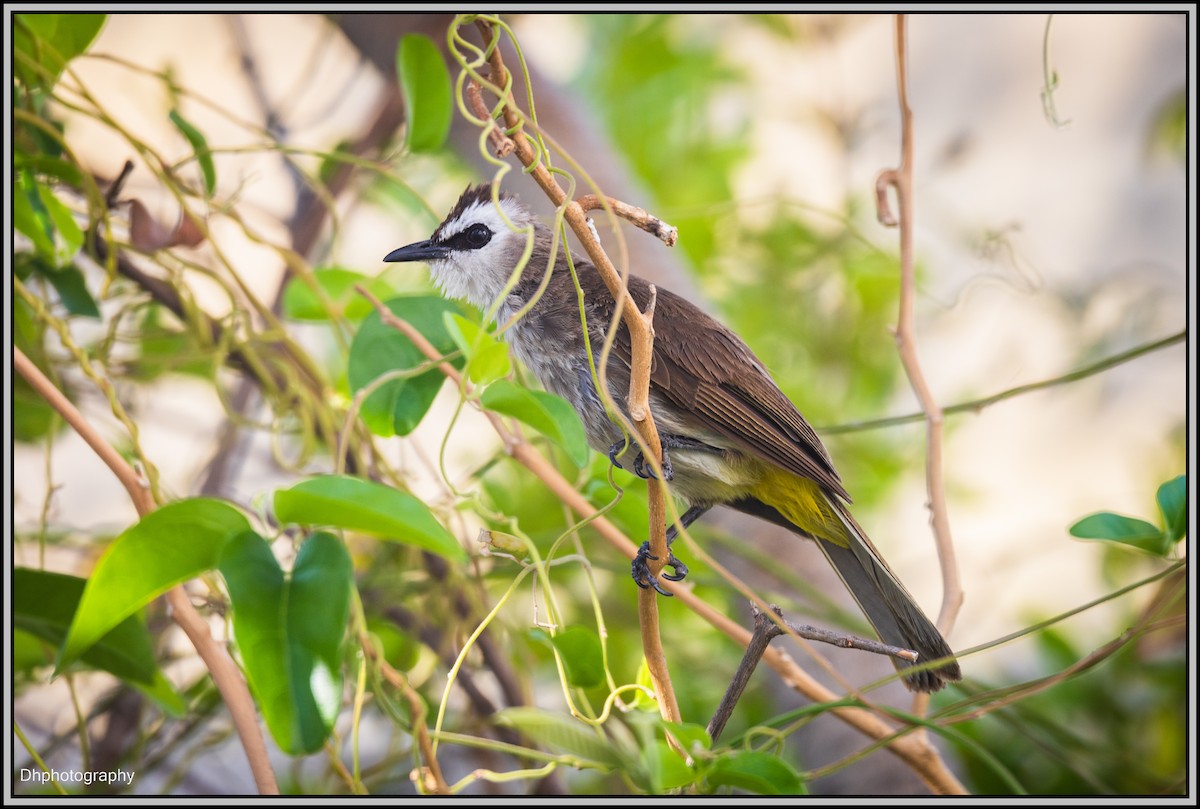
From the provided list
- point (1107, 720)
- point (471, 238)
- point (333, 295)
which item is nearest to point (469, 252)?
point (471, 238)

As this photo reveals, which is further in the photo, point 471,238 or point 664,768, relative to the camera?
point 471,238

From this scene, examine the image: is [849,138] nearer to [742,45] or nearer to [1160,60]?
[742,45]

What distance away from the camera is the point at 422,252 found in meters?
1.35

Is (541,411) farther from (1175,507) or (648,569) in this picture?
(1175,507)

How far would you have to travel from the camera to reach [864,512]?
197 cm

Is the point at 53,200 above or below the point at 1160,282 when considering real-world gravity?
below

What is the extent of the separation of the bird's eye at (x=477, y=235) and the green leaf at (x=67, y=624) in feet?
2.16

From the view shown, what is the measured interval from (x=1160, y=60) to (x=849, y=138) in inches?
27.6

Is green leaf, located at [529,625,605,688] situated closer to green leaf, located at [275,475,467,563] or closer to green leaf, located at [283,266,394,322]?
green leaf, located at [275,475,467,563]

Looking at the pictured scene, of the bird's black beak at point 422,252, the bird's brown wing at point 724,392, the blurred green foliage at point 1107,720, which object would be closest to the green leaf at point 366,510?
the bird's brown wing at point 724,392

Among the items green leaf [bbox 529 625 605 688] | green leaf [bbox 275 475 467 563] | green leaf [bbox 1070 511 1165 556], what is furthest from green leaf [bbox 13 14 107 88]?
green leaf [bbox 1070 511 1165 556]

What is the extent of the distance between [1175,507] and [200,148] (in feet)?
3.98

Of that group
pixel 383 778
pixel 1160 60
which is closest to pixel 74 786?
pixel 383 778

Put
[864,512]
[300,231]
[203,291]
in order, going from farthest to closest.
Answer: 1. [864,512]
2. [300,231]
3. [203,291]
